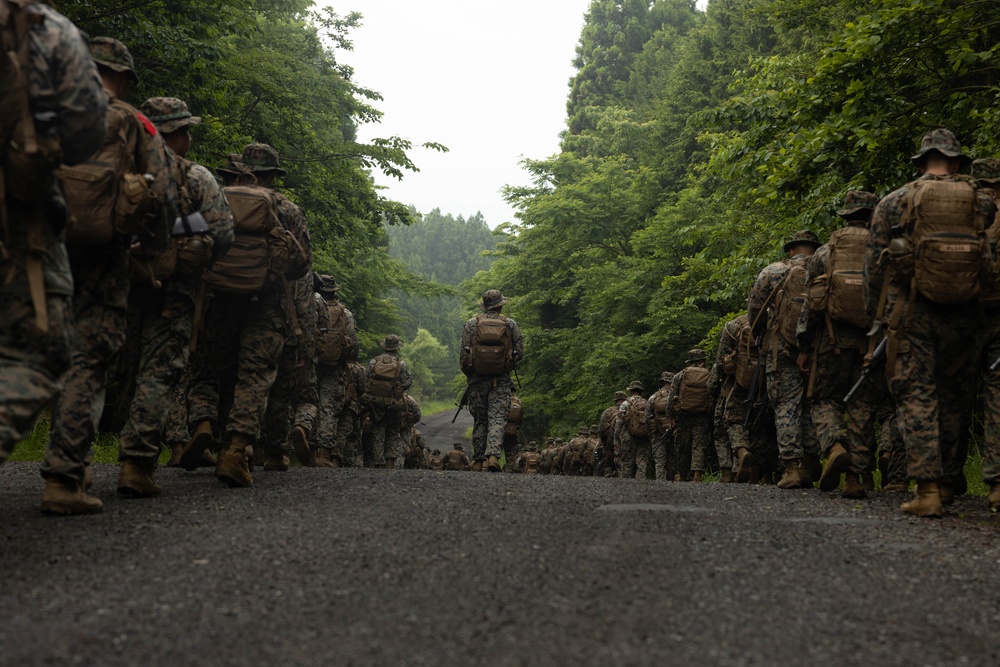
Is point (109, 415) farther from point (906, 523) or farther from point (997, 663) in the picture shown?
point (997, 663)

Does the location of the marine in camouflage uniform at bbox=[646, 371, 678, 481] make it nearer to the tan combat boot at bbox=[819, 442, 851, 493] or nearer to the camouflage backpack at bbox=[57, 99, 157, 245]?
the tan combat boot at bbox=[819, 442, 851, 493]

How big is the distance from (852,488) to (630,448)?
36.3ft

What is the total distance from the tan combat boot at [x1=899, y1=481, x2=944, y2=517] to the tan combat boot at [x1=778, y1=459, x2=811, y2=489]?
2.72 metres

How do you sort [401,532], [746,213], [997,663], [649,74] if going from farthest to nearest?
[649,74]
[746,213]
[401,532]
[997,663]

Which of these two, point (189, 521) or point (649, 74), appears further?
point (649, 74)

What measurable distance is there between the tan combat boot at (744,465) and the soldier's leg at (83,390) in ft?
27.0

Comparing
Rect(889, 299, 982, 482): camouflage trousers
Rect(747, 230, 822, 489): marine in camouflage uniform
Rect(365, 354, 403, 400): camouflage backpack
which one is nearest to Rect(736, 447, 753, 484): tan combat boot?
Rect(747, 230, 822, 489): marine in camouflage uniform

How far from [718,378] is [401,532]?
8.84 meters

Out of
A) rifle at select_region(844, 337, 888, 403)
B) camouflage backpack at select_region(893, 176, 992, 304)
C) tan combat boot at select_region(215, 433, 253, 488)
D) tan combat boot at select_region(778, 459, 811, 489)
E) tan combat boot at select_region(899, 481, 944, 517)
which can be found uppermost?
camouflage backpack at select_region(893, 176, 992, 304)

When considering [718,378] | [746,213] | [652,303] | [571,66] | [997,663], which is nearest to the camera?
[997,663]

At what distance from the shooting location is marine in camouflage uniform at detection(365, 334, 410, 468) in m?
15.1

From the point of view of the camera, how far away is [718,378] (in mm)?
12656

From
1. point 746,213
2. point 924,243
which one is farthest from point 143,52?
point 746,213

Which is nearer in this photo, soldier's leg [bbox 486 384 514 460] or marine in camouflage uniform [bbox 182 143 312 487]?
marine in camouflage uniform [bbox 182 143 312 487]
